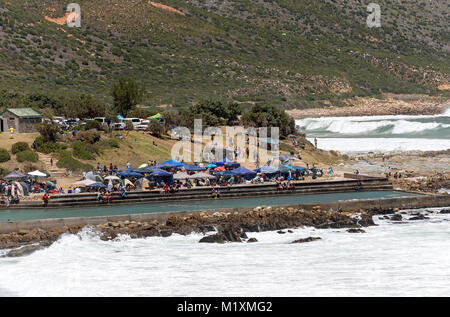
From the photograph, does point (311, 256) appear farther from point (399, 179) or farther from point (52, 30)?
point (52, 30)

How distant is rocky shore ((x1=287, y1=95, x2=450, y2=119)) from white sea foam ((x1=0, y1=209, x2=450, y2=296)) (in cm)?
8239

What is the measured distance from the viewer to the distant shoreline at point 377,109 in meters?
119

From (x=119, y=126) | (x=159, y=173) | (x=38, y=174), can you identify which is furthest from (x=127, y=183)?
(x=119, y=126)

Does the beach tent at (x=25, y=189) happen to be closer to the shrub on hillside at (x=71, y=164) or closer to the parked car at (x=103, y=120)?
the shrub on hillside at (x=71, y=164)

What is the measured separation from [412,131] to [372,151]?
2422cm

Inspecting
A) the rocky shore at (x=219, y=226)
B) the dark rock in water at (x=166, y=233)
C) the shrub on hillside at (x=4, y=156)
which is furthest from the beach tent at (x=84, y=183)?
the shrub on hillside at (x=4, y=156)

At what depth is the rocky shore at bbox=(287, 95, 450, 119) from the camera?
394 ft

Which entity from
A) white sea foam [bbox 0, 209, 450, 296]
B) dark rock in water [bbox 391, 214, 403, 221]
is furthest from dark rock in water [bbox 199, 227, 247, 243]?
dark rock in water [bbox 391, 214, 403, 221]

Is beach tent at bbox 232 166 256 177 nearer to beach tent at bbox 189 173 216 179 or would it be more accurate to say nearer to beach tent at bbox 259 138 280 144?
beach tent at bbox 189 173 216 179

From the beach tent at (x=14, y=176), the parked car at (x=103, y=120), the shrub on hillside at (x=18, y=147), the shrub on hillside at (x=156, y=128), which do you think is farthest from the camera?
the shrub on hillside at (x=156, y=128)

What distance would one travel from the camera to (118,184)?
41062mm

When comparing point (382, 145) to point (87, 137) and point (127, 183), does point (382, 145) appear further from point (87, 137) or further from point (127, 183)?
point (127, 183)

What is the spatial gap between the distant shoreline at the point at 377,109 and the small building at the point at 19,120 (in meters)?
67.0

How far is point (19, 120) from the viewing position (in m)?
50.9
